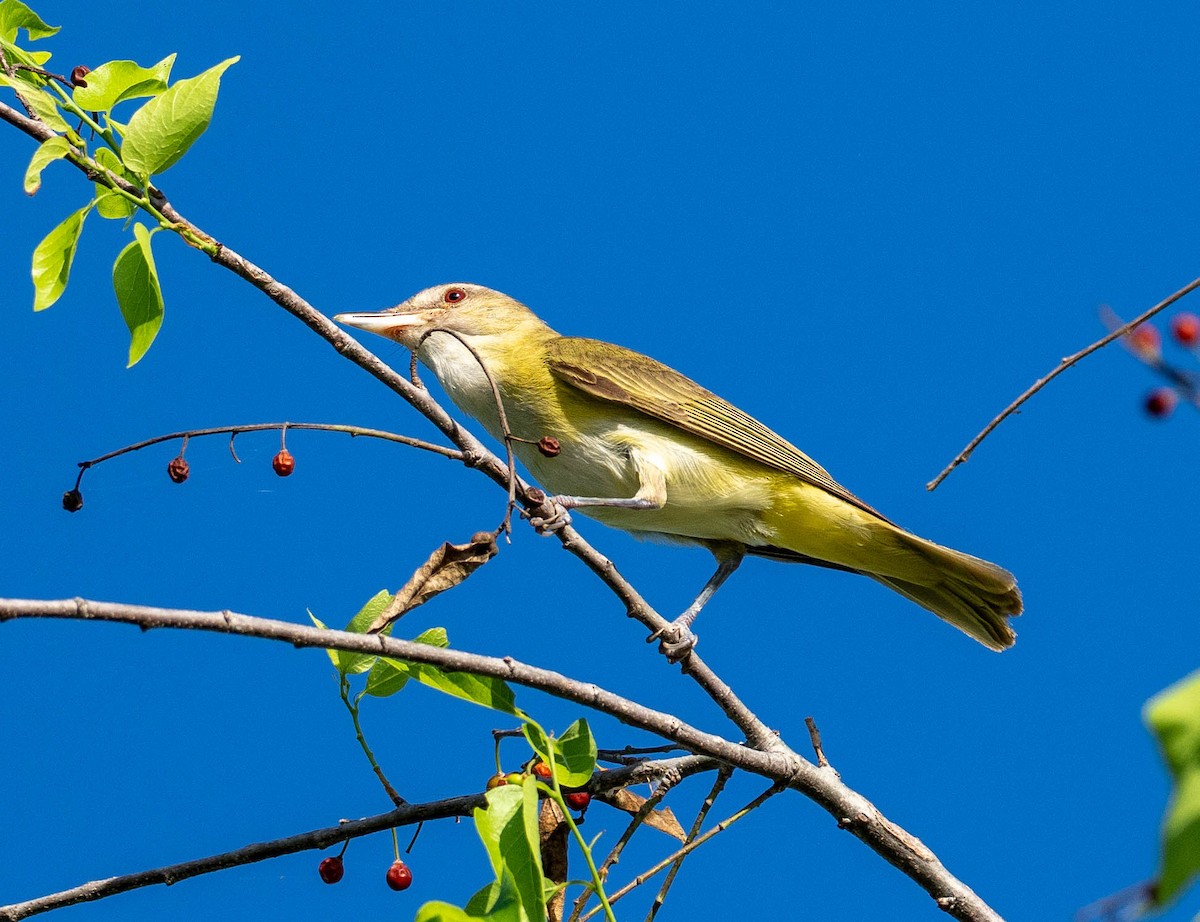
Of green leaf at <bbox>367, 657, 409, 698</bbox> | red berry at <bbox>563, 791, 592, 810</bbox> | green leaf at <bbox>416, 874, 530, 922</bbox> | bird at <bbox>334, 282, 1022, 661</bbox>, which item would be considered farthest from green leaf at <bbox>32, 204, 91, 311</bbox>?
bird at <bbox>334, 282, 1022, 661</bbox>

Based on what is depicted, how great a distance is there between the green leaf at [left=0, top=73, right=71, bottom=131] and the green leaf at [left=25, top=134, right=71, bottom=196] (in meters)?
0.09

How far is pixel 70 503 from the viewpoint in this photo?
10.5 feet

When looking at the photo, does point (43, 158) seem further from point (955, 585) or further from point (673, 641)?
point (955, 585)

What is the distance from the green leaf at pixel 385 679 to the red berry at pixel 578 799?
0.69 meters

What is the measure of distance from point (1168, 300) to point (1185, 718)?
119 cm

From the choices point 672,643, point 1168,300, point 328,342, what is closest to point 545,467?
point 672,643

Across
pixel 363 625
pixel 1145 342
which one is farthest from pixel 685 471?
pixel 1145 342

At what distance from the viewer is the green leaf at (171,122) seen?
2729mm

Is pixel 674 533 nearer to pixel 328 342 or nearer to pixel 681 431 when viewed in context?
pixel 681 431

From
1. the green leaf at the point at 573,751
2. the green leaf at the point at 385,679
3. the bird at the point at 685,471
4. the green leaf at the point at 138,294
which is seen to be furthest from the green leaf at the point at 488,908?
the bird at the point at 685,471

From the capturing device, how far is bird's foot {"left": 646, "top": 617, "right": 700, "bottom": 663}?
4141 mm

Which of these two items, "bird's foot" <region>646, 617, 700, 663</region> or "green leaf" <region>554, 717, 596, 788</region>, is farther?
"bird's foot" <region>646, 617, 700, 663</region>

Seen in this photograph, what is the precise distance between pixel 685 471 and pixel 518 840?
11.8 feet

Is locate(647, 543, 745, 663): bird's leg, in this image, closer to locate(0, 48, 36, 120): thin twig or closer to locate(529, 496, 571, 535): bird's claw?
locate(529, 496, 571, 535): bird's claw
